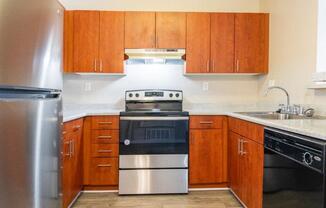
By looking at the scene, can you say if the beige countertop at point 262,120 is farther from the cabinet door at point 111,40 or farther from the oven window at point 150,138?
the cabinet door at point 111,40

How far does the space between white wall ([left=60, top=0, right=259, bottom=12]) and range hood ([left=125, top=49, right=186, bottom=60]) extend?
2.31 feet

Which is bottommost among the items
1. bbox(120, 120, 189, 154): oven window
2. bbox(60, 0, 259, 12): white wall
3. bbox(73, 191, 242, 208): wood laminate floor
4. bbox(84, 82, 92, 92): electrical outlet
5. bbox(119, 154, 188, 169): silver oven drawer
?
bbox(73, 191, 242, 208): wood laminate floor

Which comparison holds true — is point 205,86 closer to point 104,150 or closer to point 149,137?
point 149,137

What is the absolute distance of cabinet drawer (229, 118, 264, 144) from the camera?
235 cm

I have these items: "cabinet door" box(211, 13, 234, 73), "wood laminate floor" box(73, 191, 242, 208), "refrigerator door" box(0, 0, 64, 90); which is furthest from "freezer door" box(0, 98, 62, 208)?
"cabinet door" box(211, 13, 234, 73)

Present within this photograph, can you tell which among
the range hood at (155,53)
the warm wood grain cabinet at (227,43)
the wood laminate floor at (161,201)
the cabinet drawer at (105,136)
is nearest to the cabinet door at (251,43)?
the warm wood grain cabinet at (227,43)

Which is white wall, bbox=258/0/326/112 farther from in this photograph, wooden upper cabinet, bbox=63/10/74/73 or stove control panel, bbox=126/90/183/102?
wooden upper cabinet, bbox=63/10/74/73

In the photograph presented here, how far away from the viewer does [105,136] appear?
3.29 m

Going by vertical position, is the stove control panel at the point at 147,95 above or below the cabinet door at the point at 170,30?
below

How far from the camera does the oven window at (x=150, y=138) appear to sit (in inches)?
127

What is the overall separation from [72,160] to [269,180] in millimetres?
1807

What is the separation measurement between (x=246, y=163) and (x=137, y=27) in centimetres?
206

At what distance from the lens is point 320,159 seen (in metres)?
1.44

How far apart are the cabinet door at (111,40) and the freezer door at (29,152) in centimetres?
188
